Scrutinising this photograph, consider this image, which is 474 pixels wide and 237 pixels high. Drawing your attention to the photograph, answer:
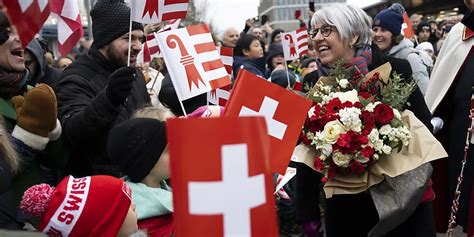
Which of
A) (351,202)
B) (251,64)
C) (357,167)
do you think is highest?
(357,167)

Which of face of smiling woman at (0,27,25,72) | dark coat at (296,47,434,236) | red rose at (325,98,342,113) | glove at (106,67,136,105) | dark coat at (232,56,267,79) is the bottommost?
dark coat at (232,56,267,79)

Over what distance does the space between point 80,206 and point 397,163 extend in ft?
5.25

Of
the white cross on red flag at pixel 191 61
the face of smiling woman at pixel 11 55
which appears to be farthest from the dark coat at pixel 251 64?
the face of smiling woman at pixel 11 55

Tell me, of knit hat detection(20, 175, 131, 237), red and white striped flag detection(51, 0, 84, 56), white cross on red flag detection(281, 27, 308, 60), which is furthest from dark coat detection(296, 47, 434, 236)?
white cross on red flag detection(281, 27, 308, 60)

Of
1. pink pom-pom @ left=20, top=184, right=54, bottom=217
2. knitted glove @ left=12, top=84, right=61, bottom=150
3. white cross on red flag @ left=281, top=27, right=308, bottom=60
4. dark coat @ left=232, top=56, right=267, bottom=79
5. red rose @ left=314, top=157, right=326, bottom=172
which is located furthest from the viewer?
white cross on red flag @ left=281, top=27, right=308, bottom=60

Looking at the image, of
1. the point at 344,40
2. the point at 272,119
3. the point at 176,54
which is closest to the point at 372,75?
the point at 344,40

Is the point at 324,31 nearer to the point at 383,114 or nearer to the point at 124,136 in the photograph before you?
the point at 383,114

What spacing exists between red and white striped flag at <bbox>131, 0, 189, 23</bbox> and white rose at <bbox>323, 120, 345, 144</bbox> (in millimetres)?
1394

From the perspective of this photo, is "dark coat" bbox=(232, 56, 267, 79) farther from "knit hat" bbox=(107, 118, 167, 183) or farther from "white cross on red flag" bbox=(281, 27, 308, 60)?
"knit hat" bbox=(107, 118, 167, 183)

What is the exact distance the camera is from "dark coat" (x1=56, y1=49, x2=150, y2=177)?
315 centimetres

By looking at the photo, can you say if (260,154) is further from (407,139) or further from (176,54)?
(176,54)

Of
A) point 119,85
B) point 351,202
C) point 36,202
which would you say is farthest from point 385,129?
point 36,202

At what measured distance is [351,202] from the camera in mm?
3414

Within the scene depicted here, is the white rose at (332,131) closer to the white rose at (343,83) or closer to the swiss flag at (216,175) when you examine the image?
the white rose at (343,83)
